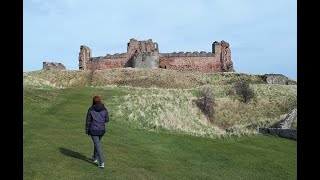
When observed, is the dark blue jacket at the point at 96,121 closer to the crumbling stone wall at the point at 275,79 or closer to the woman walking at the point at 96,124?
the woman walking at the point at 96,124

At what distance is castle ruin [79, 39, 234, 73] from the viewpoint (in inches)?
3361

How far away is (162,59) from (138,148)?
66.5 metres

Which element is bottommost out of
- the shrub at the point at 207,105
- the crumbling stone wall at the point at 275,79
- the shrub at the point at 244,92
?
the shrub at the point at 207,105

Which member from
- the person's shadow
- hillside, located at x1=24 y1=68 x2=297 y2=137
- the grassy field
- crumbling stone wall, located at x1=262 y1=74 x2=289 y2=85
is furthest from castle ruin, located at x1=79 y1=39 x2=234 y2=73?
the person's shadow

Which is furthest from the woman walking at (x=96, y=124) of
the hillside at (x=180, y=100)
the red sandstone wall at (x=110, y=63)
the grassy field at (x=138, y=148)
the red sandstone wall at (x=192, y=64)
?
the red sandstone wall at (x=110, y=63)

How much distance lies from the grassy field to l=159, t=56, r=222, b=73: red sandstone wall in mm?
48490

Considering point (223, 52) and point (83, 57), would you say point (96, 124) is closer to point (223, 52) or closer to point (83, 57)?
point (223, 52)

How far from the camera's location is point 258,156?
73.7 feet

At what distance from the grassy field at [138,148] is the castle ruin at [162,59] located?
47.2m

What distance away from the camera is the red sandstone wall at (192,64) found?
284 ft
